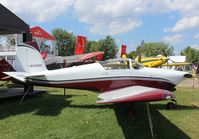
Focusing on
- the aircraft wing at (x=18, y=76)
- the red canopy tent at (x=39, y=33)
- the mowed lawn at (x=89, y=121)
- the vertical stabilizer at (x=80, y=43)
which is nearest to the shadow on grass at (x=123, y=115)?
the mowed lawn at (x=89, y=121)

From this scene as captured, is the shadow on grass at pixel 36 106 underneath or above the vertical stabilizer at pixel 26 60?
underneath

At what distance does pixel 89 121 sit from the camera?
7.90 metres

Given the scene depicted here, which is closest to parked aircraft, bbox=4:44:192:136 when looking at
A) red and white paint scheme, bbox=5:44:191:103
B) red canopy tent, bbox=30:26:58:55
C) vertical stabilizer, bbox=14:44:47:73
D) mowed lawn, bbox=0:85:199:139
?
red and white paint scheme, bbox=5:44:191:103

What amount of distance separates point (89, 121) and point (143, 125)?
59.7 inches

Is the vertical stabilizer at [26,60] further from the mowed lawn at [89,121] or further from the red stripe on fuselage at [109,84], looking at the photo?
the mowed lawn at [89,121]

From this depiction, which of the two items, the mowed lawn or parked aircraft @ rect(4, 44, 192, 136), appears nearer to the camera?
the mowed lawn

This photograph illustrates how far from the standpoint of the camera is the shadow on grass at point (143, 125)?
6637 mm

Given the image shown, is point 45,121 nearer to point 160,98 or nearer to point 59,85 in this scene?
point 59,85

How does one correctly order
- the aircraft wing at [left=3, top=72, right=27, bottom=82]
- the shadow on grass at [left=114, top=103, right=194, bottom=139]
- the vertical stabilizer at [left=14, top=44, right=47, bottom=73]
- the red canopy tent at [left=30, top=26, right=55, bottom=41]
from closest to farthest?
the shadow on grass at [left=114, top=103, right=194, bottom=139]
the aircraft wing at [left=3, top=72, right=27, bottom=82]
the vertical stabilizer at [left=14, top=44, right=47, bottom=73]
the red canopy tent at [left=30, top=26, right=55, bottom=41]

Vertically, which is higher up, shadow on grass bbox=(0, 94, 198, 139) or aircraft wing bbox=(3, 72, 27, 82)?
aircraft wing bbox=(3, 72, 27, 82)

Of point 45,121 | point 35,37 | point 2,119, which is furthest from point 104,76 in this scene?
point 35,37

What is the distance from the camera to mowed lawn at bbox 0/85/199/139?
675cm

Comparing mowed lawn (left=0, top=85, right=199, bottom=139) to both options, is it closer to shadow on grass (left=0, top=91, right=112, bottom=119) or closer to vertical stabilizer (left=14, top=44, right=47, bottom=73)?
shadow on grass (left=0, top=91, right=112, bottom=119)

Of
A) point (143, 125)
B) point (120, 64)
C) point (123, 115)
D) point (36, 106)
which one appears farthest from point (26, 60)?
point (143, 125)
